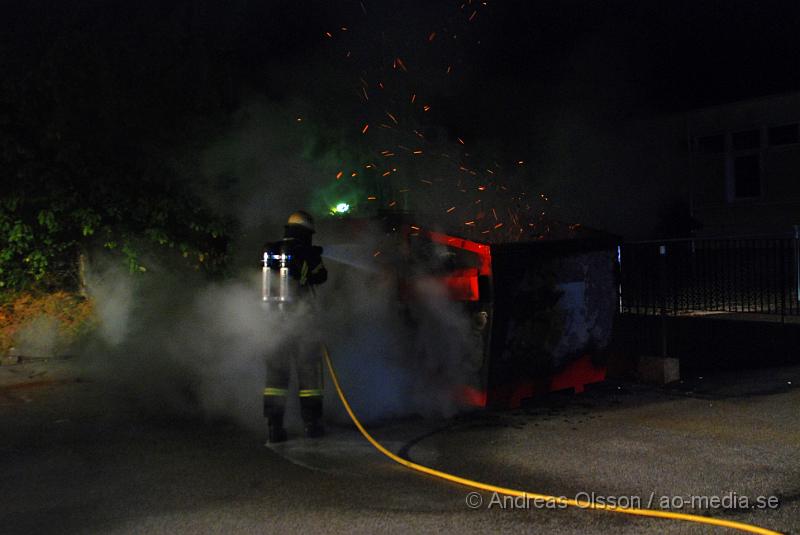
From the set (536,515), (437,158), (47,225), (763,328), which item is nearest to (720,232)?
(763,328)

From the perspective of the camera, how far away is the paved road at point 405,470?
393 centimetres

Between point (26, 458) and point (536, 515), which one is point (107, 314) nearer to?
point (26, 458)

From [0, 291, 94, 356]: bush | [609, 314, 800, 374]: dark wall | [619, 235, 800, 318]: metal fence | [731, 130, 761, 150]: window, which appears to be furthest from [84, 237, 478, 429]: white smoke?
[731, 130, 761, 150]: window

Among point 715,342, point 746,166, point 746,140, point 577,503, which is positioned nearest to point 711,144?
point 746,140

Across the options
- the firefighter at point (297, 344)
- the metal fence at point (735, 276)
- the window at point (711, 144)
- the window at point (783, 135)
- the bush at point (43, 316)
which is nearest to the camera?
the firefighter at point (297, 344)

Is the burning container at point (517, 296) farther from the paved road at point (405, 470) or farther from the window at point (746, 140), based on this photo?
the window at point (746, 140)

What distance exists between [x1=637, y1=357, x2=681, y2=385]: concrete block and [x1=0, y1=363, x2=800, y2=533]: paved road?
0.35 m

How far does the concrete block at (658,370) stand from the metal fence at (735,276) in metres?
1.56

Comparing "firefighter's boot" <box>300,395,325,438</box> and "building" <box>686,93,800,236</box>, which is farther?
"building" <box>686,93,800,236</box>

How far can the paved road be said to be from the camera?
155 inches

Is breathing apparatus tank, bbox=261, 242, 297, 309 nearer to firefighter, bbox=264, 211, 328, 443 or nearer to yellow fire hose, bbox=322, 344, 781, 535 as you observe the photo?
firefighter, bbox=264, 211, 328, 443

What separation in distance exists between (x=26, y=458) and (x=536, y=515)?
3552mm

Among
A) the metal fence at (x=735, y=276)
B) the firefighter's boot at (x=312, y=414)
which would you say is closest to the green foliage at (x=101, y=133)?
the firefighter's boot at (x=312, y=414)

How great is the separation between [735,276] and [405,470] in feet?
22.0
